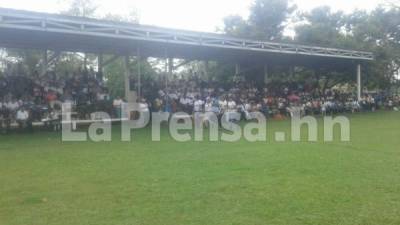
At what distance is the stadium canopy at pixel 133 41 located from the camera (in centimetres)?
1331

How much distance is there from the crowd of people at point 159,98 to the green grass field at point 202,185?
4.63 metres

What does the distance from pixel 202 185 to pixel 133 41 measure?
10.4 meters

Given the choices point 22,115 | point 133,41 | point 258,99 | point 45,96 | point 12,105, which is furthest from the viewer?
point 258,99

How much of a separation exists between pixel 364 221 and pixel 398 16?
31.6m

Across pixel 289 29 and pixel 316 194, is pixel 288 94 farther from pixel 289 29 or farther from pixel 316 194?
pixel 316 194

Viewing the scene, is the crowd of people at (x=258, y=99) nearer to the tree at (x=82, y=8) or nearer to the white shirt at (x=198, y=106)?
the white shirt at (x=198, y=106)

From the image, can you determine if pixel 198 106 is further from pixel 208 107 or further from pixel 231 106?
pixel 231 106

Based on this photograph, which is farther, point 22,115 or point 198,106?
point 198,106

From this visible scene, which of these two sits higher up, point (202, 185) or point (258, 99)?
point (258, 99)

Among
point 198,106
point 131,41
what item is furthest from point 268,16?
point 131,41

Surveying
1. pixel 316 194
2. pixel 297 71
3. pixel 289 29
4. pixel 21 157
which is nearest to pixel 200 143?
pixel 21 157

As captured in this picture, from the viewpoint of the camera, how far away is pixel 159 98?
18.9m

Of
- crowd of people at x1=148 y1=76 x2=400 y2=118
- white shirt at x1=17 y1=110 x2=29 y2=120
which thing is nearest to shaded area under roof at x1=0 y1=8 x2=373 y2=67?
crowd of people at x1=148 y1=76 x2=400 y2=118

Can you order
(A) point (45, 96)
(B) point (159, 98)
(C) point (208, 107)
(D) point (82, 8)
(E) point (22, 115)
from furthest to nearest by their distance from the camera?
(D) point (82, 8)
(B) point (159, 98)
(C) point (208, 107)
(A) point (45, 96)
(E) point (22, 115)
